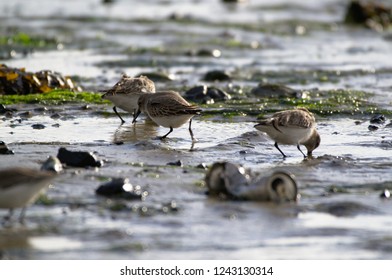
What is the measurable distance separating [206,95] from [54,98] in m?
2.54

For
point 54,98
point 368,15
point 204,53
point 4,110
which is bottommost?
point 368,15

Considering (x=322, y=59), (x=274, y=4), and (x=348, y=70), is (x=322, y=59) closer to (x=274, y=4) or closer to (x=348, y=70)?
(x=348, y=70)

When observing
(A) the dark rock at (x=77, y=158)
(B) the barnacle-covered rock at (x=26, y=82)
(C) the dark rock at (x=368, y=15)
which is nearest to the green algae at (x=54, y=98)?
(B) the barnacle-covered rock at (x=26, y=82)

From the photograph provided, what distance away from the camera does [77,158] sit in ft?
33.8

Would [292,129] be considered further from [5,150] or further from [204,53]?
[204,53]

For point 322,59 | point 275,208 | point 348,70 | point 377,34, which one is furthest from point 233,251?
point 377,34

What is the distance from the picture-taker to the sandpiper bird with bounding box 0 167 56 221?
8141 mm

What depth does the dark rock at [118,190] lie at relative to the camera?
912cm

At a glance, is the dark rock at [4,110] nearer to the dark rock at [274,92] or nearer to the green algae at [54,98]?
the green algae at [54,98]

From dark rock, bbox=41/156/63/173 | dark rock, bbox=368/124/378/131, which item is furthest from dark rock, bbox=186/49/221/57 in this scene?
dark rock, bbox=41/156/63/173

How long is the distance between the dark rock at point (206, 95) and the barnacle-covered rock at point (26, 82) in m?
2.20

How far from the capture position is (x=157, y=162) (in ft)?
36.1

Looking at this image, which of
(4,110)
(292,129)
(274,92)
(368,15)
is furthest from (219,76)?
(368,15)

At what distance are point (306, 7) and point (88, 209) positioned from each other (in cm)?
2587
